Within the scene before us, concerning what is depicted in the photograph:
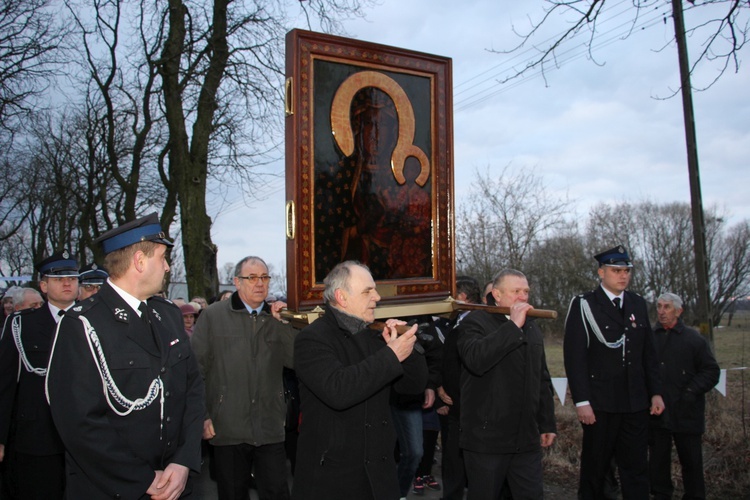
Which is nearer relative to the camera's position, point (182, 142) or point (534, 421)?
point (534, 421)

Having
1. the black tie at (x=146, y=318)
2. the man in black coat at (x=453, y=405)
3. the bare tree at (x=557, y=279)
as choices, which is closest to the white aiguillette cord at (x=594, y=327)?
the man in black coat at (x=453, y=405)

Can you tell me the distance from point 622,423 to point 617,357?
0.57 m

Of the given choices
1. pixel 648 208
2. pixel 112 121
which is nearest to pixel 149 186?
pixel 112 121

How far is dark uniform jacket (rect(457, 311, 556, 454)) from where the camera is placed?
4.65m

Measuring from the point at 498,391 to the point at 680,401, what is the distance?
2532 millimetres

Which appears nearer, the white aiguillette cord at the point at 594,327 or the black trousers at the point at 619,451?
the black trousers at the point at 619,451

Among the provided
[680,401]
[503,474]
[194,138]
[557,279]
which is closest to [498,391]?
[503,474]

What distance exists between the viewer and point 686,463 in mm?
6160

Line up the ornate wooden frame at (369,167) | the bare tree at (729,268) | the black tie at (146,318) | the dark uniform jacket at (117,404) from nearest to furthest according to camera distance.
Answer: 1. the dark uniform jacket at (117,404)
2. the black tie at (146,318)
3. the ornate wooden frame at (369,167)
4. the bare tree at (729,268)

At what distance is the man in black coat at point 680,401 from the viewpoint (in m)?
6.15

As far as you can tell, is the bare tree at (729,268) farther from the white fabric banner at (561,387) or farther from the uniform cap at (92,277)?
the uniform cap at (92,277)

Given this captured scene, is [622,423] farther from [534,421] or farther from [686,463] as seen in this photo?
[534,421]

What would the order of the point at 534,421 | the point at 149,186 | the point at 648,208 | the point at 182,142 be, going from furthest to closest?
the point at 648,208 < the point at 149,186 < the point at 182,142 < the point at 534,421

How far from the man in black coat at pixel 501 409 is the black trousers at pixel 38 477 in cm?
305
